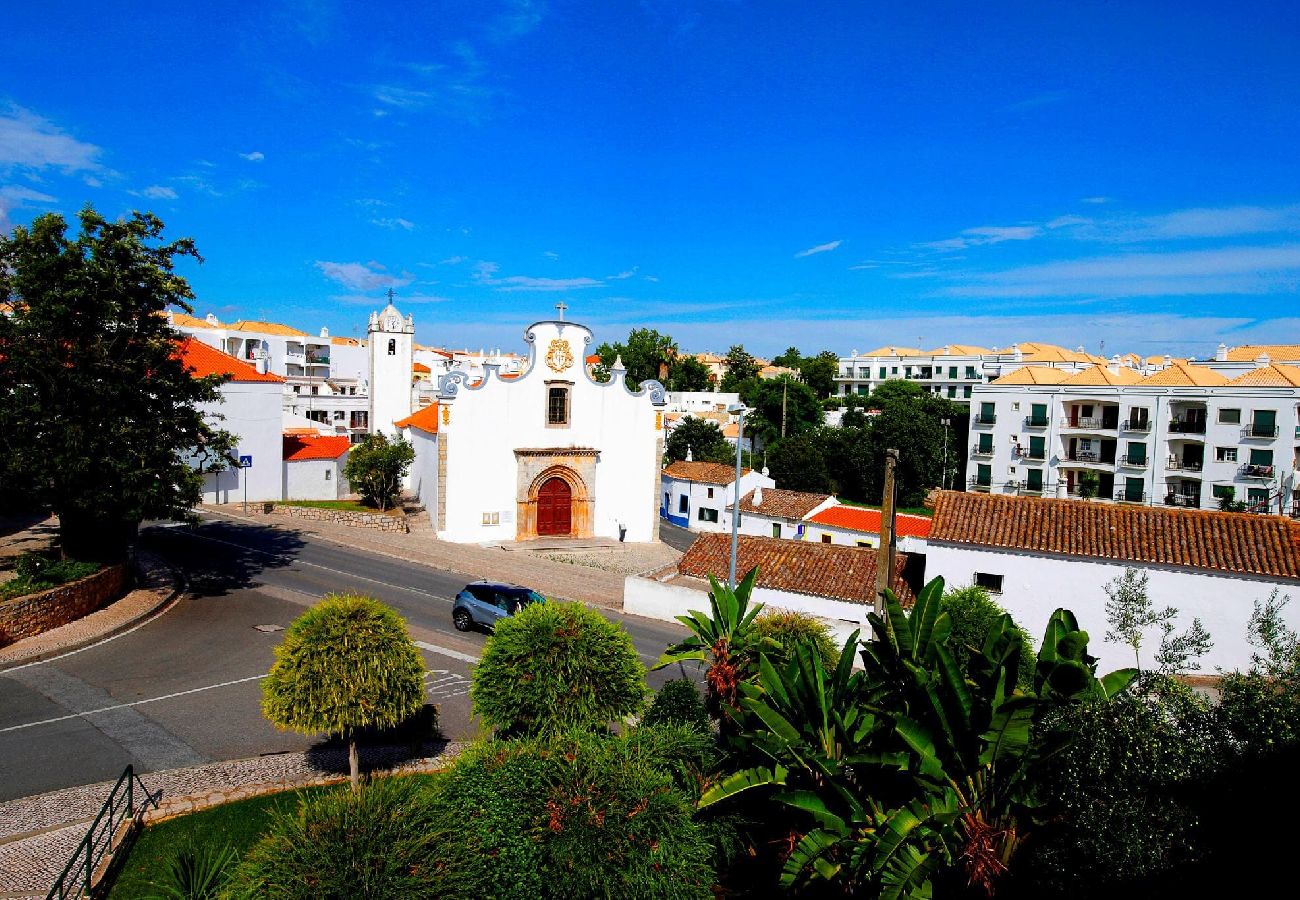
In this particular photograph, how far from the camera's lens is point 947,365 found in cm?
9425

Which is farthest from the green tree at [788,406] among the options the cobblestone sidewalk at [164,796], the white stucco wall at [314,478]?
the cobblestone sidewalk at [164,796]

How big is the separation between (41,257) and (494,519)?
713 inches

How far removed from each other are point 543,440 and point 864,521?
14.0 metres

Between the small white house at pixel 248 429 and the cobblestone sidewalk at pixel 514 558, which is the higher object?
the small white house at pixel 248 429

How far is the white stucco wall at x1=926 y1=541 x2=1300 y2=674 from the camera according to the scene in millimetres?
18484

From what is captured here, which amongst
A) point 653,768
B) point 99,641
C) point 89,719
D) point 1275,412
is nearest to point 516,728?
point 653,768

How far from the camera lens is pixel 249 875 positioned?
19.5ft

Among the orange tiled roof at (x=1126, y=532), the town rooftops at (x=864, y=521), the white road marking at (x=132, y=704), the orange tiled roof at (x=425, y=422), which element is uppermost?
the orange tiled roof at (x=425, y=422)

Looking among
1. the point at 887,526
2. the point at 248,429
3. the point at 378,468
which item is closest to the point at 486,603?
the point at 887,526

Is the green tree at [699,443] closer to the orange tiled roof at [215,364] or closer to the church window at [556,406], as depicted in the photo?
the church window at [556,406]

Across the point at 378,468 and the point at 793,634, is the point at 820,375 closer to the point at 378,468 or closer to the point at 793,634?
the point at 378,468

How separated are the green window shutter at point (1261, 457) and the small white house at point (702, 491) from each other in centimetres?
2697

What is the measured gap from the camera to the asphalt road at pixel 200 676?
12.0 m

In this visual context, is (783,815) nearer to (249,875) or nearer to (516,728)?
(516,728)
